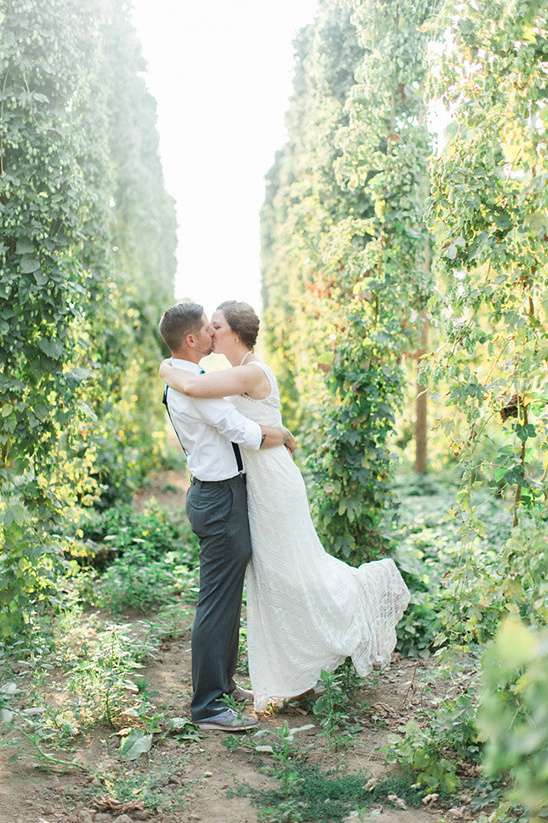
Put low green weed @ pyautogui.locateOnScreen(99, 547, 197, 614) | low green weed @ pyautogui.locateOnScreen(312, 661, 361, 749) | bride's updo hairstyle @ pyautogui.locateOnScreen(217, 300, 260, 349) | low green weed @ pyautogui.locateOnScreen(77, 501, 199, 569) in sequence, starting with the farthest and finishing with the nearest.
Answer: low green weed @ pyautogui.locateOnScreen(77, 501, 199, 569)
low green weed @ pyautogui.locateOnScreen(99, 547, 197, 614)
bride's updo hairstyle @ pyautogui.locateOnScreen(217, 300, 260, 349)
low green weed @ pyautogui.locateOnScreen(312, 661, 361, 749)

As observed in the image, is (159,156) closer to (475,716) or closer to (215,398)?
(215,398)

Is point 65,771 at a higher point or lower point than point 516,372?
lower

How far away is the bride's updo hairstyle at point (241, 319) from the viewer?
3447 millimetres

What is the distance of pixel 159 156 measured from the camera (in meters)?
11.7

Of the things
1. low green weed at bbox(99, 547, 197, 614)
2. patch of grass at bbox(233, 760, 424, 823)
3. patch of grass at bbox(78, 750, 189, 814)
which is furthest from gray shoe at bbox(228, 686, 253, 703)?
low green weed at bbox(99, 547, 197, 614)

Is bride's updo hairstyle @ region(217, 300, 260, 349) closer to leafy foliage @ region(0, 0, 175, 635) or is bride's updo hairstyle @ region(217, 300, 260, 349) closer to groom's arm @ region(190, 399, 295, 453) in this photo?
groom's arm @ region(190, 399, 295, 453)

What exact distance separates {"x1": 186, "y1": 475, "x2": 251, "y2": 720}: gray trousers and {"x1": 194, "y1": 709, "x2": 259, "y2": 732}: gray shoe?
0.09ft

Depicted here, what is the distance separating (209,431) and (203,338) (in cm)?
44

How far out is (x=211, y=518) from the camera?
333 centimetres

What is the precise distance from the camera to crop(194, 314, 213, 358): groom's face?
133 inches

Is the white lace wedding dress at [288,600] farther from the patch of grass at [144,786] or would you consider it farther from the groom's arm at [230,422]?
the patch of grass at [144,786]

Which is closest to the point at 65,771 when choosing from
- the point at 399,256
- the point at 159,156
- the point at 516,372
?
the point at 516,372

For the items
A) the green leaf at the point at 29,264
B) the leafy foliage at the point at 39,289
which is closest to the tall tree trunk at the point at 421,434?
the leafy foliage at the point at 39,289

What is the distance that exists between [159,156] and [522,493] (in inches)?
408
